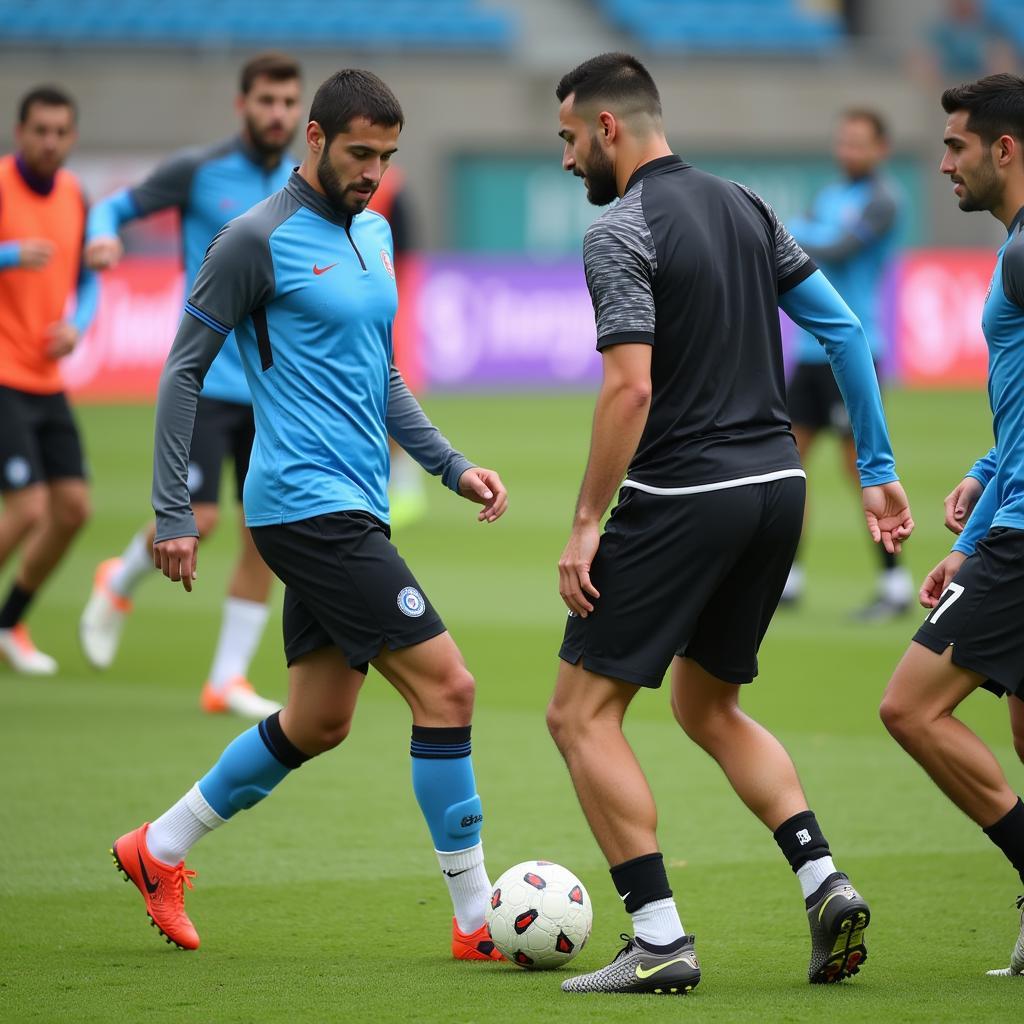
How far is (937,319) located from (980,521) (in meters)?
21.9

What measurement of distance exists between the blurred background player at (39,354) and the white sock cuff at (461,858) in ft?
15.2

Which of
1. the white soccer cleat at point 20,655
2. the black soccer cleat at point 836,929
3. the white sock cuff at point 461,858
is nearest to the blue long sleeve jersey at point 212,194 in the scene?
the white soccer cleat at point 20,655

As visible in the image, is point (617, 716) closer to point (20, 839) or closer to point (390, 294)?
point (390, 294)

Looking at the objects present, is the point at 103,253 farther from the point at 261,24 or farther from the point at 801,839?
the point at 261,24

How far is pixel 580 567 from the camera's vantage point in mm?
4191

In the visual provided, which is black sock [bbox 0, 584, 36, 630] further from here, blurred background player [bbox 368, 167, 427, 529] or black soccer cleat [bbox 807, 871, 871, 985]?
black soccer cleat [bbox 807, 871, 871, 985]

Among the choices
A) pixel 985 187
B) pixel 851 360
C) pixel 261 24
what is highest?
pixel 261 24

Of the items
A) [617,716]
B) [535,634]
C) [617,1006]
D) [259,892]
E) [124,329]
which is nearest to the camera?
[617,1006]

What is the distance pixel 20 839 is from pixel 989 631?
328 centimetres

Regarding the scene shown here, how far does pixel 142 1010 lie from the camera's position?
160 inches

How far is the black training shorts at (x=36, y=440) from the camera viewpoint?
8.56m

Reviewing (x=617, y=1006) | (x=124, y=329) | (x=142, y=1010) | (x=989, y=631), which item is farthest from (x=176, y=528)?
(x=124, y=329)

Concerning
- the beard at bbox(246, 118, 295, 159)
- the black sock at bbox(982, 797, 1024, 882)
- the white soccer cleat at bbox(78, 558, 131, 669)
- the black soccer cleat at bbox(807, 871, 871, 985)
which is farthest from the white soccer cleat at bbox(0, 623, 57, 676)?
the black sock at bbox(982, 797, 1024, 882)

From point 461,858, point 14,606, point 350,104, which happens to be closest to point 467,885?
point 461,858
